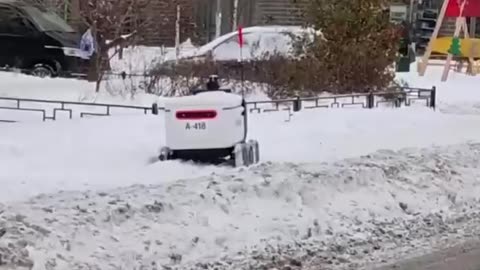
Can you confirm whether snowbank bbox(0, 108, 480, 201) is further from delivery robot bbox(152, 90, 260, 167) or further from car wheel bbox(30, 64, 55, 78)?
car wheel bbox(30, 64, 55, 78)

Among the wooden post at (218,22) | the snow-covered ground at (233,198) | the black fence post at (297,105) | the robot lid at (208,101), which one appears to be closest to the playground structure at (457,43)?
the wooden post at (218,22)

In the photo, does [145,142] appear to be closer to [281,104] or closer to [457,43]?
[281,104]

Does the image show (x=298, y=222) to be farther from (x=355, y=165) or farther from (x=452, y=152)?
(x=452, y=152)

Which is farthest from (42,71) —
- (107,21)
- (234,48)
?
(234,48)

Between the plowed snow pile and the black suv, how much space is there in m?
10.7

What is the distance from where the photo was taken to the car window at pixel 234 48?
22094 millimetres

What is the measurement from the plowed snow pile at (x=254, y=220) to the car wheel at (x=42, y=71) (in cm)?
1062

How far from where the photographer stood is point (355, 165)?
10797 millimetres

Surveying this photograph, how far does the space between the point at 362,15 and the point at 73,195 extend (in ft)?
35.1

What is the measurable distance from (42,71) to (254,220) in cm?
1271

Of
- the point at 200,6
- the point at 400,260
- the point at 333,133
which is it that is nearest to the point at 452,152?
the point at 333,133

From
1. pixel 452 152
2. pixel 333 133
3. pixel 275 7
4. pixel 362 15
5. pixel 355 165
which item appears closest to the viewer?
pixel 355 165

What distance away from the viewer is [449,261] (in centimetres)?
814

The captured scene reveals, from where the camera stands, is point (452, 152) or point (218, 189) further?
point (452, 152)
